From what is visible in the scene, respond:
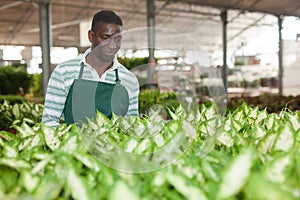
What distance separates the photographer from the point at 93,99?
6.41 feet

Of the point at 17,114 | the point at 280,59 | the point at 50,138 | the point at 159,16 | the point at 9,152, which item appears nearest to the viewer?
the point at 9,152

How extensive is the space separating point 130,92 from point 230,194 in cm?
156

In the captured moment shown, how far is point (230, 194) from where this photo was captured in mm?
612

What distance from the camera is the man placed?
2.04 metres

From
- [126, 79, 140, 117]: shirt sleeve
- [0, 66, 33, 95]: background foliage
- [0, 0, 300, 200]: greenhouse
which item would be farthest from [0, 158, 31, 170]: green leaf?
[0, 66, 33, 95]: background foliage

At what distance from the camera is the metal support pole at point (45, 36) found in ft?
26.1

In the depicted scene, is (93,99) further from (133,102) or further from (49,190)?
(49,190)

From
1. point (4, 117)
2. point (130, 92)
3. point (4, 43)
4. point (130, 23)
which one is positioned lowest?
point (4, 117)

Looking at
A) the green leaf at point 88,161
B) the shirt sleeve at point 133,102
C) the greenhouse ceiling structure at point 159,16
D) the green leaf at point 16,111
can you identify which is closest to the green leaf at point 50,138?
the green leaf at point 88,161

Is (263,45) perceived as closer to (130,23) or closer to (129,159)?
(130,23)

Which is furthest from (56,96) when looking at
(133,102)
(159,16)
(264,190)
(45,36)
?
(159,16)

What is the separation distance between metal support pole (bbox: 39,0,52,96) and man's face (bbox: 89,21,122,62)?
6089mm

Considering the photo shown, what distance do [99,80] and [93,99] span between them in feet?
0.84

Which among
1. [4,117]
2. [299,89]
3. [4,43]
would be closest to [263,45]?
[299,89]
